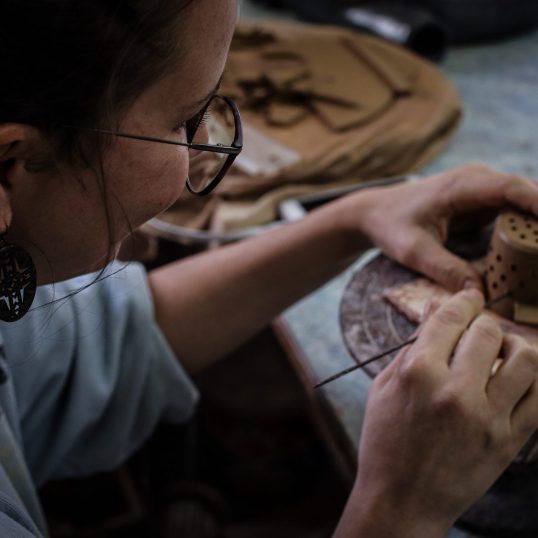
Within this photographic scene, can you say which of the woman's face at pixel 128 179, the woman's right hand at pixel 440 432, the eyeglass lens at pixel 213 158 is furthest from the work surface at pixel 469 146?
the woman's face at pixel 128 179

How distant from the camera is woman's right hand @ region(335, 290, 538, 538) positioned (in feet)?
2.47

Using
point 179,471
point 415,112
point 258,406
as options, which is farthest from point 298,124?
point 179,471

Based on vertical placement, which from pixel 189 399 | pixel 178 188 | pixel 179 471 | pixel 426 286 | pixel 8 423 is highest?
pixel 178 188

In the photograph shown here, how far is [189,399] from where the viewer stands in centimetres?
115

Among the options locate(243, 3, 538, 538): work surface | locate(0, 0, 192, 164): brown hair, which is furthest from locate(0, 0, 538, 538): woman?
locate(243, 3, 538, 538): work surface

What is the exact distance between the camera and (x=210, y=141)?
875 millimetres

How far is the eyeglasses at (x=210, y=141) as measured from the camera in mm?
725

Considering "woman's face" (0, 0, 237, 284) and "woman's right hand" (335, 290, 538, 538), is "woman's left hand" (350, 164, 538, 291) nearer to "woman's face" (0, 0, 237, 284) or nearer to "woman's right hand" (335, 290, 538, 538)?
"woman's right hand" (335, 290, 538, 538)

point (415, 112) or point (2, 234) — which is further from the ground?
point (2, 234)

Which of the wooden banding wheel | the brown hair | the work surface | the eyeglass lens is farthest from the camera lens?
the work surface

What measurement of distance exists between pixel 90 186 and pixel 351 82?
1373 millimetres

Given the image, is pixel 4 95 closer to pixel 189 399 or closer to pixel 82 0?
pixel 82 0

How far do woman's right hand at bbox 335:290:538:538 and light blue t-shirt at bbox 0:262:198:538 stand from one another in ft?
1.42

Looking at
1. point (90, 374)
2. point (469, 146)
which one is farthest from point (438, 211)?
point (469, 146)
